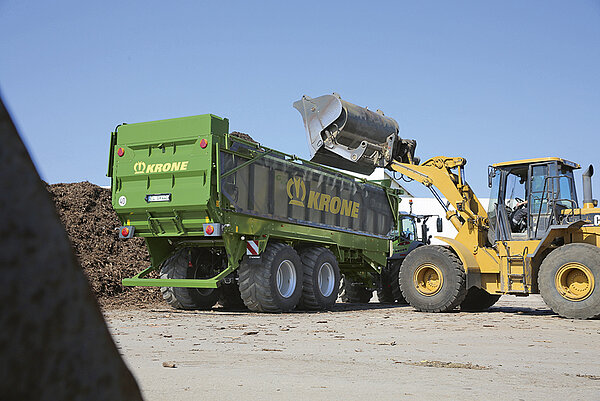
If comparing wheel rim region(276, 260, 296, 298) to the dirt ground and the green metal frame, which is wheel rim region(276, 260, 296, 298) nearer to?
the green metal frame

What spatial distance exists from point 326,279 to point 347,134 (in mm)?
3182

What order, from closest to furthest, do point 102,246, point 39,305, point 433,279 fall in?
1. point 39,305
2. point 433,279
3. point 102,246

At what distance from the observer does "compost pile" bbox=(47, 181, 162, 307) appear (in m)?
14.8

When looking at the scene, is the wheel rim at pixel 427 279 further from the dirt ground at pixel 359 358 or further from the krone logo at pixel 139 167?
the krone logo at pixel 139 167

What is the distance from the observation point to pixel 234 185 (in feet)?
38.8

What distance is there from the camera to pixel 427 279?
43.4 ft

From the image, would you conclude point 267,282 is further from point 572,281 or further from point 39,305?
point 39,305

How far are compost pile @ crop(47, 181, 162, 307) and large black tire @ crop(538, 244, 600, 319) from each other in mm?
8443

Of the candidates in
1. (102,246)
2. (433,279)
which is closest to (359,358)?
(433,279)

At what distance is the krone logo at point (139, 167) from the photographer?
1205cm

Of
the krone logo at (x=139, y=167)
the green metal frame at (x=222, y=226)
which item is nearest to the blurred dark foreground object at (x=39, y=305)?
the green metal frame at (x=222, y=226)

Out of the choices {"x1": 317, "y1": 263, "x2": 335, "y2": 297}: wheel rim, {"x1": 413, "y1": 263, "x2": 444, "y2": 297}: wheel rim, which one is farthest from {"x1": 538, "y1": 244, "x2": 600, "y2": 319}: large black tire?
{"x1": 317, "y1": 263, "x2": 335, "y2": 297}: wheel rim

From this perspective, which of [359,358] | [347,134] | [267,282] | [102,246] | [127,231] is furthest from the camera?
[102,246]

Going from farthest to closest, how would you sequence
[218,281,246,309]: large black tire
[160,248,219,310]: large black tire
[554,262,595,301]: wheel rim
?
[218,281,246,309]: large black tire < [160,248,219,310]: large black tire < [554,262,595,301]: wheel rim
